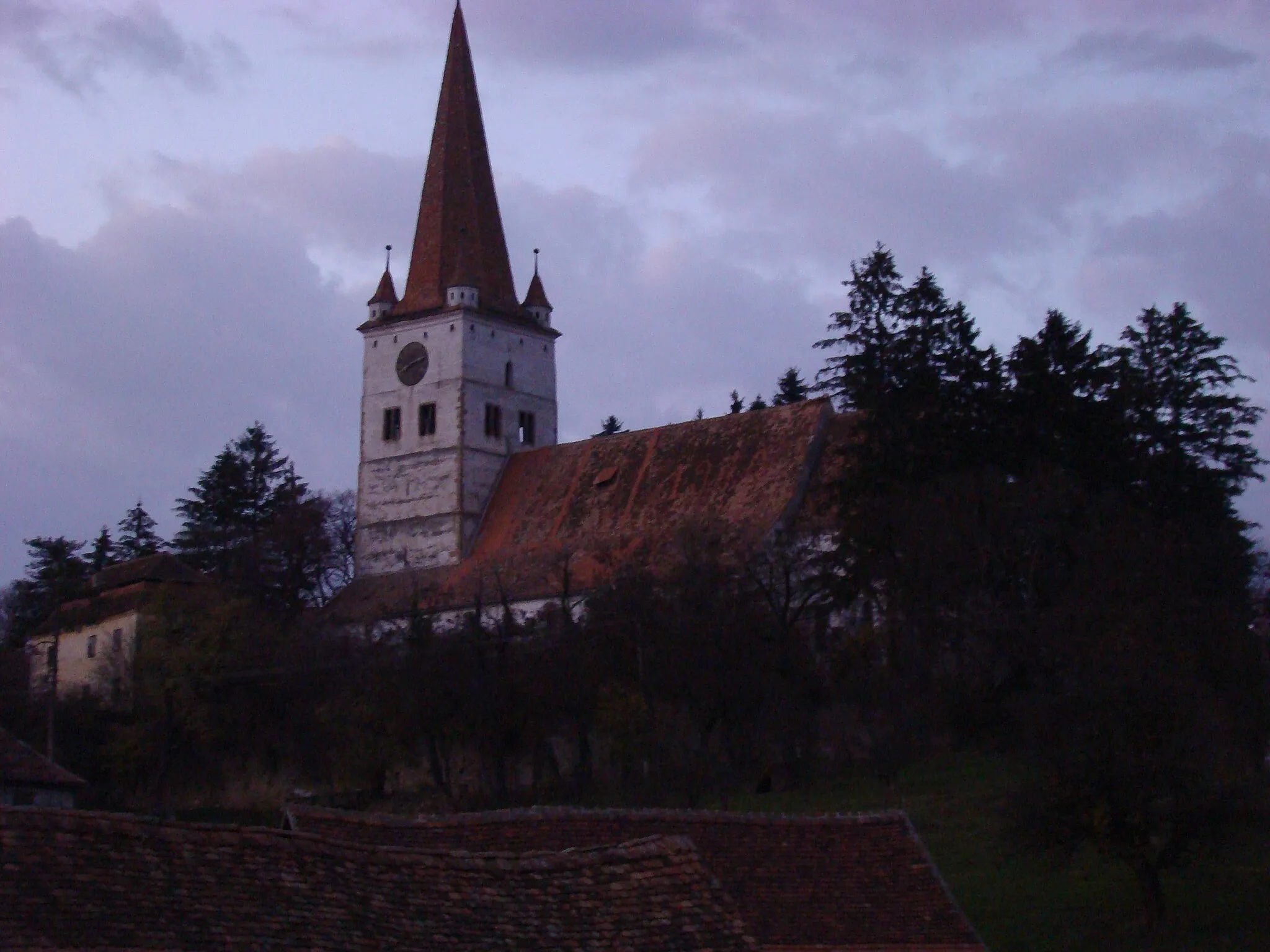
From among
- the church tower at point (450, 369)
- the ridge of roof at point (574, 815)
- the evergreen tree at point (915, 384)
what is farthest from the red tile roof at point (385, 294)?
the ridge of roof at point (574, 815)

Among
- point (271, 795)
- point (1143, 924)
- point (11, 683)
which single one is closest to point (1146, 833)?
point (1143, 924)

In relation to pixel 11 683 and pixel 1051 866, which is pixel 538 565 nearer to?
pixel 11 683

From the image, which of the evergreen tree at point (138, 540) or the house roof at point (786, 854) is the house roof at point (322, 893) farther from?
the evergreen tree at point (138, 540)

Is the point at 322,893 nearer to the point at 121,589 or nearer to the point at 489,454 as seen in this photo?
the point at 489,454

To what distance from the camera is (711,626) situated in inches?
1955

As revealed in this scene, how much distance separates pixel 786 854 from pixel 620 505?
4504cm

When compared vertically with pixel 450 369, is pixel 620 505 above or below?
below

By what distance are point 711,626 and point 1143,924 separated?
1849 centimetres

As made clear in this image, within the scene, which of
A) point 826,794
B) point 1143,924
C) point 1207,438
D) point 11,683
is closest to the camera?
point 1143,924

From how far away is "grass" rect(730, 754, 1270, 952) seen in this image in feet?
105

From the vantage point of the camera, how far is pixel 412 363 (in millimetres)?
74875

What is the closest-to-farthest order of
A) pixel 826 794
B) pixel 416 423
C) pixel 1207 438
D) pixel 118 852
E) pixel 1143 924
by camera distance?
pixel 118 852
pixel 1143 924
pixel 826 794
pixel 1207 438
pixel 416 423

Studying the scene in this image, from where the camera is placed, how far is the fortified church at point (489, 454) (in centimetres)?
6444

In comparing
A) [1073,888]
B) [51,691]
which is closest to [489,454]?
[51,691]
